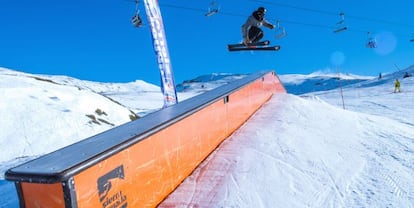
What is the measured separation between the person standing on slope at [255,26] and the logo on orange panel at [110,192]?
6242 millimetres

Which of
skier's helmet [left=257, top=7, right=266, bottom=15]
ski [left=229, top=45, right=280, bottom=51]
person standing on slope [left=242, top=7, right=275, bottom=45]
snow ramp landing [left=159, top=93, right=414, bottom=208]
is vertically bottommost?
snow ramp landing [left=159, top=93, right=414, bottom=208]

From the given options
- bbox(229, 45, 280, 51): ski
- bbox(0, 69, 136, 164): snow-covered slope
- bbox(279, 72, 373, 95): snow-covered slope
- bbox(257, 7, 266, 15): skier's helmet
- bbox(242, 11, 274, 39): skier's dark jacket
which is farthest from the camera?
bbox(279, 72, 373, 95): snow-covered slope

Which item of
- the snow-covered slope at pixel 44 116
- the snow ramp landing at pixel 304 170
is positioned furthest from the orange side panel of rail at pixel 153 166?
the snow-covered slope at pixel 44 116

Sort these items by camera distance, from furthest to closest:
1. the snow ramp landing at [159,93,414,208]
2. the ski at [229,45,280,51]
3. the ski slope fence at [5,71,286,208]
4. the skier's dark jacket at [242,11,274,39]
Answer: the ski at [229,45,280,51] < the skier's dark jacket at [242,11,274,39] < the snow ramp landing at [159,93,414,208] < the ski slope fence at [5,71,286,208]

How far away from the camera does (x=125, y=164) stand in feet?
8.68

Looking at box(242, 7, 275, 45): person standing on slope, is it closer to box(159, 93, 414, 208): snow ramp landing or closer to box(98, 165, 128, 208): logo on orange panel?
box(159, 93, 414, 208): snow ramp landing

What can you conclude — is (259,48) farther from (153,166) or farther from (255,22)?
(153,166)

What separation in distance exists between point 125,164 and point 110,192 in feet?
0.91

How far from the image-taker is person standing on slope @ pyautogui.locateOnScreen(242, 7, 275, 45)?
25.6ft

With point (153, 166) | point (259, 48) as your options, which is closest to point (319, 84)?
point (259, 48)

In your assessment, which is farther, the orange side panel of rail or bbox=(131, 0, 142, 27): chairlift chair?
bbox=(131, 0, 142, 27): chairlift chair

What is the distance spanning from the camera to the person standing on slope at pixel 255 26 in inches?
307

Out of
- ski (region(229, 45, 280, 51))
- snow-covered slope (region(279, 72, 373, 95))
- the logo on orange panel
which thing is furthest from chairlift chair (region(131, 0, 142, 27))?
snow-covered slope (region(279, 72, 373, 95))

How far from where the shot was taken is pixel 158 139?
3178 mm
